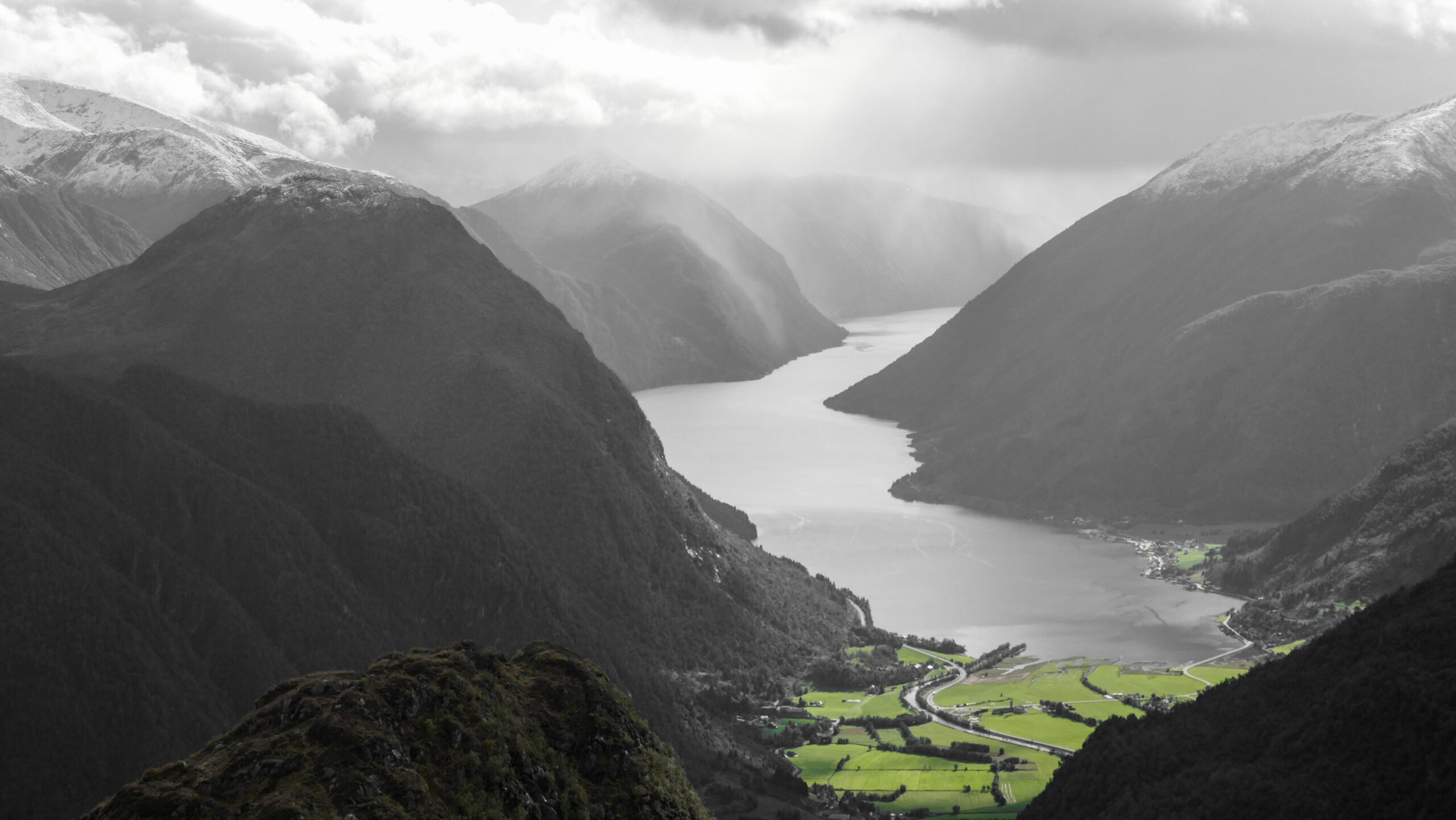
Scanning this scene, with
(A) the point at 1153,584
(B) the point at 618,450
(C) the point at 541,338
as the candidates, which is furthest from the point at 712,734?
(A) the point at 1153,584

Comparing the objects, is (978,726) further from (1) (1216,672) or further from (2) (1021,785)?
(1) (1216,672)

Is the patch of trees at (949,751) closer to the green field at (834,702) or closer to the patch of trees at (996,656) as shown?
the green field at (834,702)

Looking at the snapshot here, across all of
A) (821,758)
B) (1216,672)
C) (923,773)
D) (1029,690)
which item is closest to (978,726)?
(1029,690)

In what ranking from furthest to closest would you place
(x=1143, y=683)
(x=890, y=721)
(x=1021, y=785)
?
(x=1143, y=683) → (x=890, y=721) → (x=1021, y=785)

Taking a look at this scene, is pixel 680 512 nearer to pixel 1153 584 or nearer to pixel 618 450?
pixel 618 450

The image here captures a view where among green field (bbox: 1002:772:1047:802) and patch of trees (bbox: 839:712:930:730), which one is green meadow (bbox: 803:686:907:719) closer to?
patch of trees (bbox: 839:712:930:730)

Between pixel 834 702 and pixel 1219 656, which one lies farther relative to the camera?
pixel 1219 656
